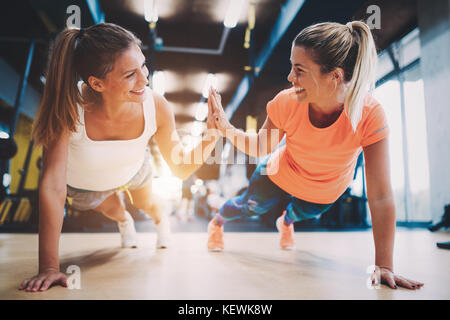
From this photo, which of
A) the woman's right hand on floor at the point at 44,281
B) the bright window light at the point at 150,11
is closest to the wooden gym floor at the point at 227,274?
the woman's right hand on floor at the point at 44,281

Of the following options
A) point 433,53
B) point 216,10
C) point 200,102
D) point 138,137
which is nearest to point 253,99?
point 200,102

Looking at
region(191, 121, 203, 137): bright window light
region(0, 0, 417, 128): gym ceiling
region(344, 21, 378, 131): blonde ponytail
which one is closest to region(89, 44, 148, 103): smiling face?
region(0, 0, 417, 128): gym ceiling

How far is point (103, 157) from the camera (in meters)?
0.99

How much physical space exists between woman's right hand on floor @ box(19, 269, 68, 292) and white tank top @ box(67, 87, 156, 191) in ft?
1.16

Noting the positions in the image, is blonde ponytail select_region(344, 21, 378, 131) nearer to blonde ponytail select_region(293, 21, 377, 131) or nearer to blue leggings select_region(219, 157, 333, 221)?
blonde ponytail select_region(293, 21, 377, 131)

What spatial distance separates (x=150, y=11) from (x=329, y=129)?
2.37 feet

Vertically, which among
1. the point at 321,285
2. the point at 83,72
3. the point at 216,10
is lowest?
the point at 321,285

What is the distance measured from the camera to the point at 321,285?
0.76 meters

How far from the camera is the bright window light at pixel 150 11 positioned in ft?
3.42

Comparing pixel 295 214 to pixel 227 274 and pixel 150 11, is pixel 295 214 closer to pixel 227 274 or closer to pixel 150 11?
pixel 227 274

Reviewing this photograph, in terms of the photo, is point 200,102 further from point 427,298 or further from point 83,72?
point 427,298

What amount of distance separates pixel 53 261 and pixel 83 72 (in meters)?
0.49

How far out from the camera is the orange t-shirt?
32.8 inches
